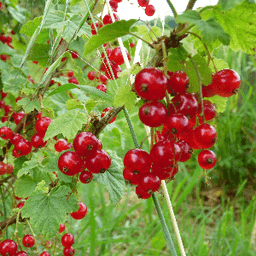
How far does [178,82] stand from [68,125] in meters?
0.30

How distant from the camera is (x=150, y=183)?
496mm

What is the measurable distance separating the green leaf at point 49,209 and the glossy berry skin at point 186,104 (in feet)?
1.33

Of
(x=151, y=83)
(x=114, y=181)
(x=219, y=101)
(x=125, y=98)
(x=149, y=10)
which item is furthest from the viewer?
(x=149, y=10)

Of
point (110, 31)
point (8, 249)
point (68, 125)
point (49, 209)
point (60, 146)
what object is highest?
point (110, 31)

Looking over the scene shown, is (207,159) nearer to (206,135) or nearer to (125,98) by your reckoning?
(206,135)

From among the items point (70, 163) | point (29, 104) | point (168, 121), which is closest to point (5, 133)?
point (29, 104)

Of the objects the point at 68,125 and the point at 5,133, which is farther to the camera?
the point at 5,133

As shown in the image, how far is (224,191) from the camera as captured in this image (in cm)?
214

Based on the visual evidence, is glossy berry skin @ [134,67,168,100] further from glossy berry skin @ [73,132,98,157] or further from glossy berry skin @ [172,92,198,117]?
glossy berry skin @ [73,132,98,157]

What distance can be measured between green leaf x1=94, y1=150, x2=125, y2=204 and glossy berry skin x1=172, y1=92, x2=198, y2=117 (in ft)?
1.13

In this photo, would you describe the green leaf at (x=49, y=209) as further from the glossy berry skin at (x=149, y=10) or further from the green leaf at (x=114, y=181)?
the glossy berry skin at (x=149, y=10)

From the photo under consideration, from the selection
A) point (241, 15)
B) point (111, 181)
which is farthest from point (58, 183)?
point (241, 15)

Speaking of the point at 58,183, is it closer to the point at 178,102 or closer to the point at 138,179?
the point at 138,179

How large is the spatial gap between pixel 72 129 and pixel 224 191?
6.00 ft
